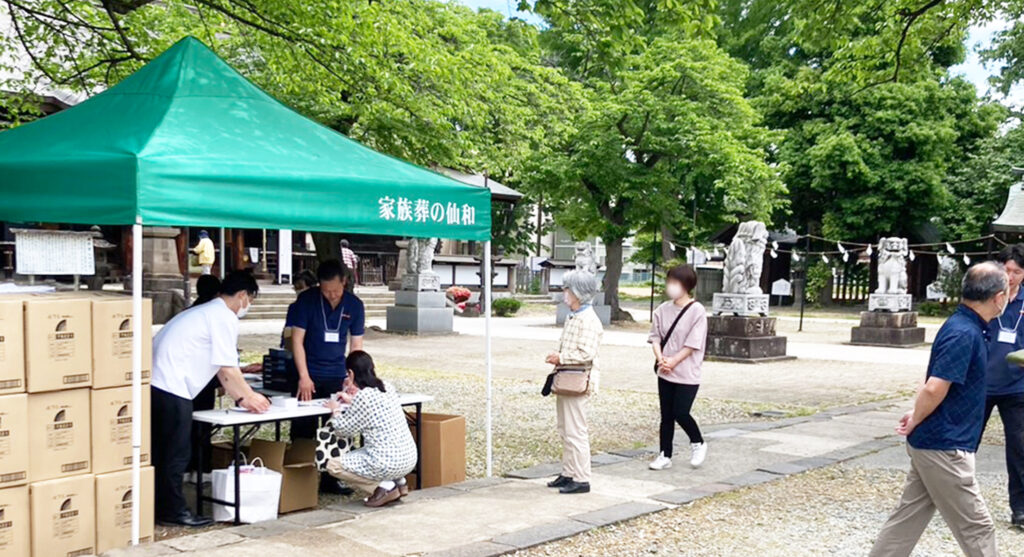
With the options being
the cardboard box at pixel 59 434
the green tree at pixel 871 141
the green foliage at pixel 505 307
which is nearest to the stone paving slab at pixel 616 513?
the cardboard box at pixel 59 434

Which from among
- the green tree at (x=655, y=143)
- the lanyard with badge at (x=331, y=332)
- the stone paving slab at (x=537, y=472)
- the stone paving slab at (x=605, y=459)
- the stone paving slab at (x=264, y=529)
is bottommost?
the stone paving slab at (x=605, y=459)

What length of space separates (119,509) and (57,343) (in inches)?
38.7

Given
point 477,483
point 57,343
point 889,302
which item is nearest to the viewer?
point 57,343

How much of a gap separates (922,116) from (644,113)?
1488cm

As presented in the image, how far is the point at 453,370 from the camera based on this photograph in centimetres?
1453

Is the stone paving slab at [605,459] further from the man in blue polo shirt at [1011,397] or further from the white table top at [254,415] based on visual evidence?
the man in blue polo shirt at [1011,397]

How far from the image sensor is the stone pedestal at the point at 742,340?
675 inches

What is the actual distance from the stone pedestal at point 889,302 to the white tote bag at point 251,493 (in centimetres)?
1896

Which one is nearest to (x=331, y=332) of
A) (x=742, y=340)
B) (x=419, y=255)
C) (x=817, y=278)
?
(x=742, y=340)

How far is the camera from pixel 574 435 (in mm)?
6465

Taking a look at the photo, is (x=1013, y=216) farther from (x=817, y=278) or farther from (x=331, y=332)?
(x=331, y=332)

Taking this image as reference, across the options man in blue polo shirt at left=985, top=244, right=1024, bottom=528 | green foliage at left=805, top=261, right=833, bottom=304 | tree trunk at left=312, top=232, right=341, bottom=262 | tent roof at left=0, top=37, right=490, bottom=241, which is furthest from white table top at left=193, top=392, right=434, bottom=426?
green foliage at left=805, top=261, right=833, bottom=304

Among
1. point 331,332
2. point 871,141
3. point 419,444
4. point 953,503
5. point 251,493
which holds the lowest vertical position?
point 251,493

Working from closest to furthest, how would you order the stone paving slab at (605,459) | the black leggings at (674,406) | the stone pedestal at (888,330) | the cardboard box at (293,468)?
the cardboard box at (293,468)
the black leggings at (674,406)
the stone paving slab at (605,459)
the stone pedestal at (888,330)
